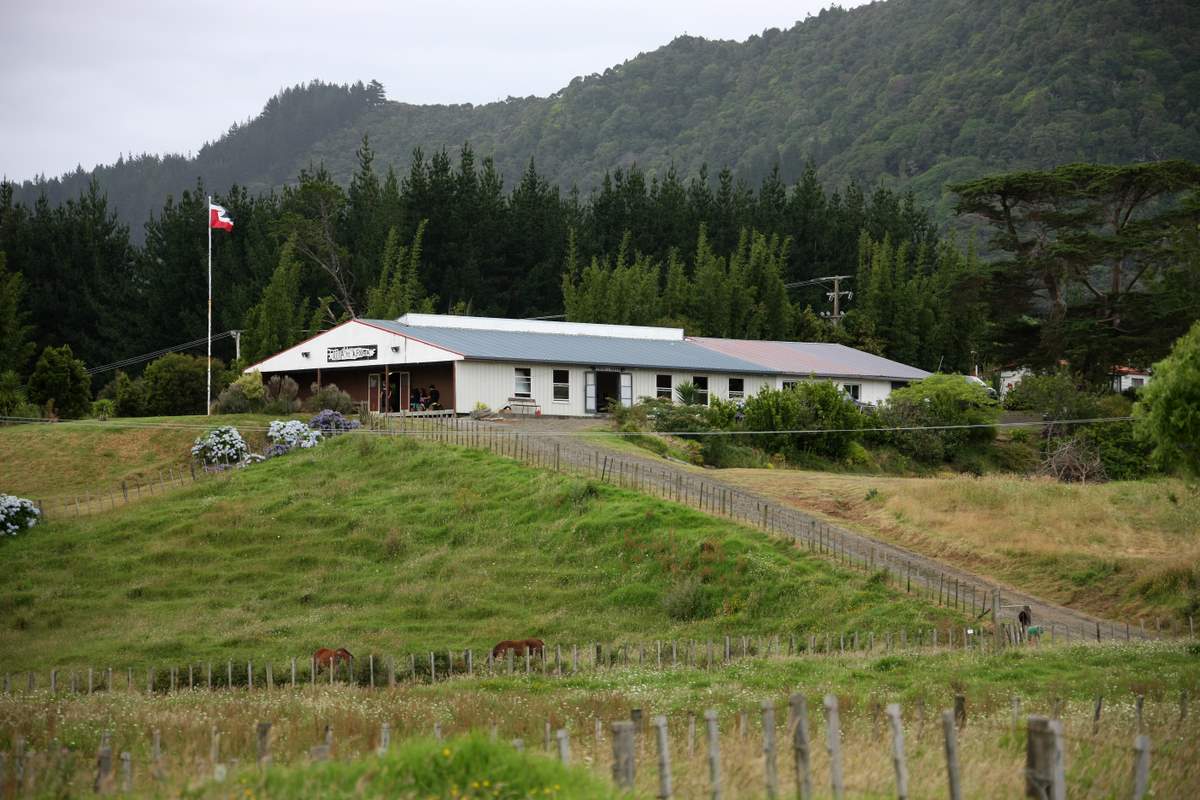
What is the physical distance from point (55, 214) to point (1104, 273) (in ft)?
275

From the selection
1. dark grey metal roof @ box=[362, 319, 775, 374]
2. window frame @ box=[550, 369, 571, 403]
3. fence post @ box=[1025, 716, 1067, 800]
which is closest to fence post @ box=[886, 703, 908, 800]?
fence post @ box=[1025, 716, 1067, 800]

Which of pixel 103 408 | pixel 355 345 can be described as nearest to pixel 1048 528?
pixel 355 345

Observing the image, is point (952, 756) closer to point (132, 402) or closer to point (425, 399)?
point (425, 399)

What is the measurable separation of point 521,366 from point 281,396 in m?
10.2

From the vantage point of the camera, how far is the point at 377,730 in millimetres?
16469

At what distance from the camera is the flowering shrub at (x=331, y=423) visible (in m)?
50.8

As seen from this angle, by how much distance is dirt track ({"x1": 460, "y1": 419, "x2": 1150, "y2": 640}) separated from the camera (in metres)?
30.6

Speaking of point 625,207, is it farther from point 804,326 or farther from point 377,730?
point 377,730

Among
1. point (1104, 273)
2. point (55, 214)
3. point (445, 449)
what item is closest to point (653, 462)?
point (445, 449)

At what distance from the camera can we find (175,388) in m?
63.2

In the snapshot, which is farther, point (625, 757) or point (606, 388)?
point (606, 388)

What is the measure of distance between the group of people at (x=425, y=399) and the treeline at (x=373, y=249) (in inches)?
904

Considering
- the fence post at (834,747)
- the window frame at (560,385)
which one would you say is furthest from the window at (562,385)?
the fence post at (834,747)

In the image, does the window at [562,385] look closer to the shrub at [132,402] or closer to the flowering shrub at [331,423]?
the flowering shrub at [331,423]
